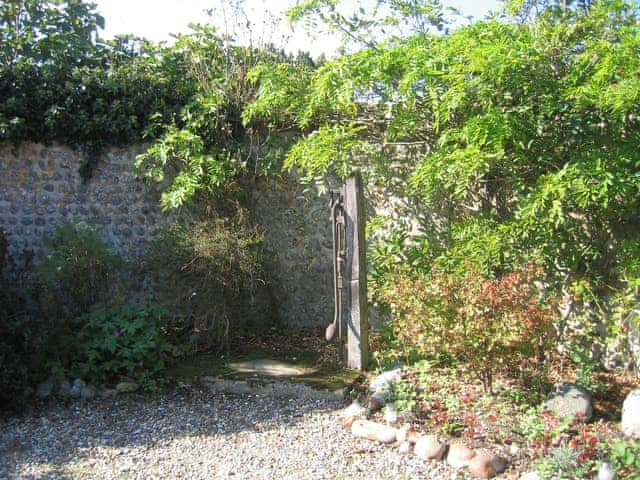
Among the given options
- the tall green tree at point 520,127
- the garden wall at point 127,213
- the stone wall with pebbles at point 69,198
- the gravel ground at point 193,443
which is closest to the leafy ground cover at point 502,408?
the gravel ground at point 193,443

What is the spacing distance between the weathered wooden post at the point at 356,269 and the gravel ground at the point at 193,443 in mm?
714

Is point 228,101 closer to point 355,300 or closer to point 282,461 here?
point 355,300

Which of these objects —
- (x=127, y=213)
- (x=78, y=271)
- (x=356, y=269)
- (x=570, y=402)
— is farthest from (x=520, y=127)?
(x=127, y=213)

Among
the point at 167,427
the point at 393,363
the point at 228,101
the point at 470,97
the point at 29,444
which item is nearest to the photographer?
the point at 29,444

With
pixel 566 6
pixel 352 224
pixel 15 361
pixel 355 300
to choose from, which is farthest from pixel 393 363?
pixel 566 6

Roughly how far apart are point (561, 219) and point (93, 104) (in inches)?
223

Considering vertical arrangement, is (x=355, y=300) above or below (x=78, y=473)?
above

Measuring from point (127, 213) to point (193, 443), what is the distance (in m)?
4.00

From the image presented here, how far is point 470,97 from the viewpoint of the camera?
5.13m

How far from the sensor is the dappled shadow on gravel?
13.6 ft

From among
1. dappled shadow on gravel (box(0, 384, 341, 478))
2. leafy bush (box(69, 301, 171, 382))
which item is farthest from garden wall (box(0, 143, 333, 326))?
dappled shadow on gravel (box(0, 384, 341, 478))

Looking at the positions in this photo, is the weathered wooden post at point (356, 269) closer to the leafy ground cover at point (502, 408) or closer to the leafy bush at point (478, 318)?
the leafy ground cover at point (502, 408)

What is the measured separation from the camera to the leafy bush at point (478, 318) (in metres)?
4.40

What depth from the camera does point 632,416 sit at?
13.7 feet
